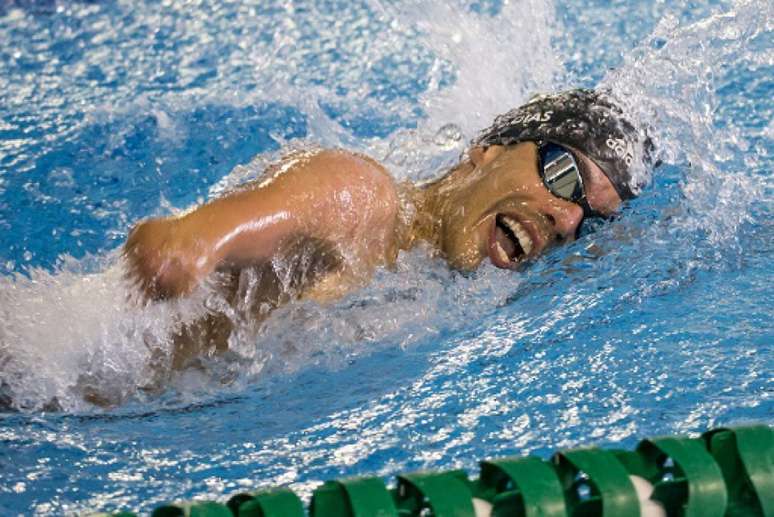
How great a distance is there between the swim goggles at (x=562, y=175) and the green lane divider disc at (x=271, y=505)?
4.56ft

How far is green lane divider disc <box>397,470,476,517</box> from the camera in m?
1.24

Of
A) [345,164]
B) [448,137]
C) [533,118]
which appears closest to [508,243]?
[533,118]

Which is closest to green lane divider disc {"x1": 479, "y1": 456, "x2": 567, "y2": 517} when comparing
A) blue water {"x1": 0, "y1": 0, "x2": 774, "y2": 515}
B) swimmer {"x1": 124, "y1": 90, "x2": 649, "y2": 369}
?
blue water {"x1": 0, "y1": 0, "x2": 774, "y2": 515}

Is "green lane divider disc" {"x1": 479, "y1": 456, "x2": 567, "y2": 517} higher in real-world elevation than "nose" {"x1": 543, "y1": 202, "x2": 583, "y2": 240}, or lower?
lower

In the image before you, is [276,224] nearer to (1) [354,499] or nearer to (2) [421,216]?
(2) [421,216]

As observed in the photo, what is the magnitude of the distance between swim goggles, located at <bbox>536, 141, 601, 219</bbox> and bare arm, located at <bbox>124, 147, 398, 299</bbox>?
41 centimetres

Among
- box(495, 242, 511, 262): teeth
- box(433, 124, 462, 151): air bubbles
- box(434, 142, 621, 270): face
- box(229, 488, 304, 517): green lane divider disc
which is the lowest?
box(229, 488, 304, 517): green lane divider disc

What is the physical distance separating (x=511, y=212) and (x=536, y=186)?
9 cm

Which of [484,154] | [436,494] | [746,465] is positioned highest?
[484,154]

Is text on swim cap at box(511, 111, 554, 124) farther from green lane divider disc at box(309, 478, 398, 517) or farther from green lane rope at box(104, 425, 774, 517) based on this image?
green lane divider disc at box(309, 478, 398, 517)

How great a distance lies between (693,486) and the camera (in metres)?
1.29

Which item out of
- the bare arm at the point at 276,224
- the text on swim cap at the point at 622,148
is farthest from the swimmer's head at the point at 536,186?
the bare arm at the point at 276,224

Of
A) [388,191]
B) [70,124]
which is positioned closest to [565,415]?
[388,191]

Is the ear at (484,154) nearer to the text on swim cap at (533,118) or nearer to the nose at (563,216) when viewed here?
the text on swim cap at (533,118)
